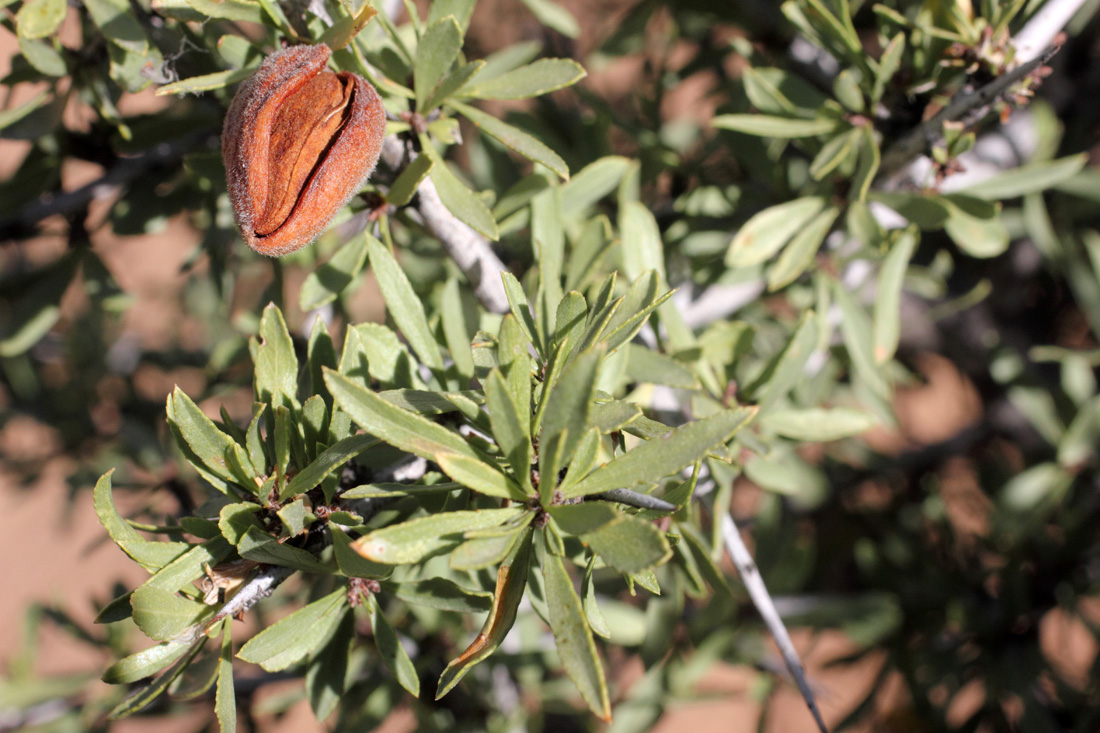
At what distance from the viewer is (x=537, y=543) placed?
→ 0.56 meters

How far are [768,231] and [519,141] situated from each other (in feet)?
1.30

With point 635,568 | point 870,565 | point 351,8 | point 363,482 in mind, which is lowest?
point 870,565

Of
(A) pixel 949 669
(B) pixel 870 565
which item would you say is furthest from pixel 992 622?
(B) pixel 870 565

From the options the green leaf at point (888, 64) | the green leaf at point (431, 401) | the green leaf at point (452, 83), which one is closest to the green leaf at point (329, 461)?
the green leaf at point (431, 401)

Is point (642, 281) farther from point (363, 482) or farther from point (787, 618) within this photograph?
point (787, 618)

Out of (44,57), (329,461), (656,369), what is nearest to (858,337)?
(656,369)

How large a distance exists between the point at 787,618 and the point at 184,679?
3.64 ft

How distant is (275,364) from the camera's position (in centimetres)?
66

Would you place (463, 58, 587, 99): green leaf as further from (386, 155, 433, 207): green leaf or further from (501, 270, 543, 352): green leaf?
(501, 270, 543, 352): green leaf

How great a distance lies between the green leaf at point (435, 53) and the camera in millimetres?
659

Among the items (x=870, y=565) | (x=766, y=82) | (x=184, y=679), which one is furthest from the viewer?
(x=870, y=565)

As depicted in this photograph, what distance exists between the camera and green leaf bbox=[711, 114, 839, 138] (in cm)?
86

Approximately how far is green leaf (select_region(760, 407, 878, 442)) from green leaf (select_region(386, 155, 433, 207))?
0.51 meters

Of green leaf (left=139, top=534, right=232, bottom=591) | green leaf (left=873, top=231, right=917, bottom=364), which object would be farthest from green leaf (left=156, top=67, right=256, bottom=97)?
green leaf (left=873, top=231, right=917, bottom=364)
